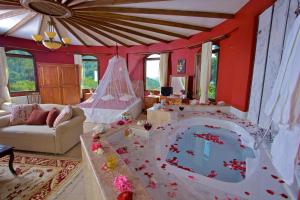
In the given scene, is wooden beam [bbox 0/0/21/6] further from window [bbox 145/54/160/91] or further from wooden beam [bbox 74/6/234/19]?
window [bbox 145/54/160/91]

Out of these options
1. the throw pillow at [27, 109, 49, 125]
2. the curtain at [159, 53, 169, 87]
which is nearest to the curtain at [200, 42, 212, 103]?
the curtain at [159, 53, 169, 87]

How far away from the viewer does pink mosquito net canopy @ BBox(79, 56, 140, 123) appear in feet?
14.7

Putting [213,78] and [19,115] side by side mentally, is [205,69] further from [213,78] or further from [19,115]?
[19,115]

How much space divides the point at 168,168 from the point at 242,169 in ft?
3.32

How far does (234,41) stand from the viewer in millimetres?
3293

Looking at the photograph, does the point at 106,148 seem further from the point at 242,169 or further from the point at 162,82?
the point at 162,82

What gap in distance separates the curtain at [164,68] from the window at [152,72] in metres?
0.37

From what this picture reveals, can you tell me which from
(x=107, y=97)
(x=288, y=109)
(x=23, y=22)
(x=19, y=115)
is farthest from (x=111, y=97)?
(x=288, y=109)

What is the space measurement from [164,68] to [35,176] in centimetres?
469

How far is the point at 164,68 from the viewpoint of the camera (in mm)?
5809

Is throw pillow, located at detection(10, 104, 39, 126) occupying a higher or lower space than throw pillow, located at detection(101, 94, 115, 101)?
lower

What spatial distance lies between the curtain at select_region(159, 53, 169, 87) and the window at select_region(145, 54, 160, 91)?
37 centimetres

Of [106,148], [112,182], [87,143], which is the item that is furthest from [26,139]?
[112,182]

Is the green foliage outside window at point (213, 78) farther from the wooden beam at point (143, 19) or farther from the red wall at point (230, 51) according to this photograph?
the wooden beam at point (143, 19)
